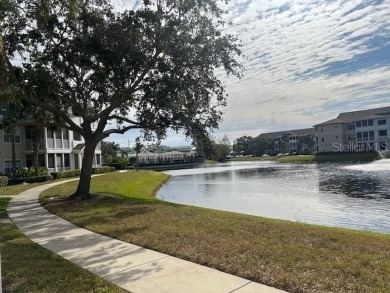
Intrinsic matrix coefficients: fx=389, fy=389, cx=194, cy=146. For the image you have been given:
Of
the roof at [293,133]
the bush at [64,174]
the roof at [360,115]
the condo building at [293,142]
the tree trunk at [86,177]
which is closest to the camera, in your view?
the tree trunk at [86,177]

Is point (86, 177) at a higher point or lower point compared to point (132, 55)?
lower

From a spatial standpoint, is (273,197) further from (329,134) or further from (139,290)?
(329,134)

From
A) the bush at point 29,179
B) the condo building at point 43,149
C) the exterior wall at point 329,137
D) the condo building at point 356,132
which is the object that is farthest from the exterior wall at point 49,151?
the exterior wall at point 329,137

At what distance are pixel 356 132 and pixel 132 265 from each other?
4124 inches

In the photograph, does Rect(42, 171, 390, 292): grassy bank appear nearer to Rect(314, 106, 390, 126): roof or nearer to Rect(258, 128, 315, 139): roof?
Result: Rect(314, 106, 390, 126): roof

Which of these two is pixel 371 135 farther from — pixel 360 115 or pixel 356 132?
pixel 360 115

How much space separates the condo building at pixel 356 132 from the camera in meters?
95.5

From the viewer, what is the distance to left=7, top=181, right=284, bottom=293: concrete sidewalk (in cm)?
596

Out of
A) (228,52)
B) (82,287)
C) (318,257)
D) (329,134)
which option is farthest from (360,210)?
(329,134)

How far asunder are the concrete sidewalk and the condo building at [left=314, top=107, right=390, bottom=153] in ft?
311

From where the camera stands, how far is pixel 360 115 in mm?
106750

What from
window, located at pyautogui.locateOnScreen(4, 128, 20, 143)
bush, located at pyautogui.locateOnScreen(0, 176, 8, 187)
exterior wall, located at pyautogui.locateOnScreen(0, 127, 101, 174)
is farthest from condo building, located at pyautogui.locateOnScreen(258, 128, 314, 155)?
bush, located at pyautogui.locateOnScreen(0, 176, 8, 187)

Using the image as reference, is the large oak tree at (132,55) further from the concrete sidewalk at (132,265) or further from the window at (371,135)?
the window at (371,135)

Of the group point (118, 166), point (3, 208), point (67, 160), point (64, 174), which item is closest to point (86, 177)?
point (3, 208)
